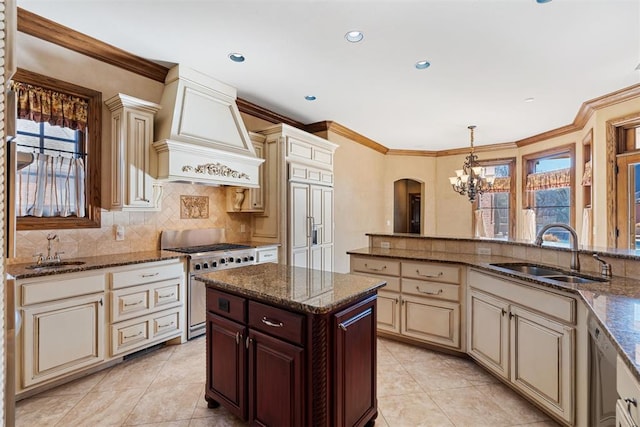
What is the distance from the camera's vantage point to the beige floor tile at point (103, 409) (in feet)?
6.51

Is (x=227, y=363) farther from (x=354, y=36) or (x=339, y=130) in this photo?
(x=339, y=130)

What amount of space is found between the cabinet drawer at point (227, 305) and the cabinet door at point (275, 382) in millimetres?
127

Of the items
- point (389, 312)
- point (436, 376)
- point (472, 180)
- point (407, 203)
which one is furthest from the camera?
point (407, 203)

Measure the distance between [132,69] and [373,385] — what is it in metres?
3.65

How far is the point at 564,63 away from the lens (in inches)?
127

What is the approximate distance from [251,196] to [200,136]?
1101mm

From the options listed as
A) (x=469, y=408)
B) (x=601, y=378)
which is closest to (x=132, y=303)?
(x=469, y=408)

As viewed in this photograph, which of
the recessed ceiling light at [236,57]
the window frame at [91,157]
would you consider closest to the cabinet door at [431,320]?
the recessed ceiling light at [236,57]

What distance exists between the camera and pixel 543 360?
6.54ft

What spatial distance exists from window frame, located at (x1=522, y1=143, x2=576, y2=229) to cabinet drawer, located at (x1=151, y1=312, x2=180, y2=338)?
6.48m

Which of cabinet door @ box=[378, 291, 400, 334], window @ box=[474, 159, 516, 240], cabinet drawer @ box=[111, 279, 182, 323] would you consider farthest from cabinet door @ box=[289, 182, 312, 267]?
window @ box=[474, 159, 516, 240]

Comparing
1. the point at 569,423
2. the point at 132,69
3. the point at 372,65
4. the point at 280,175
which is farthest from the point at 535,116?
the point at 132,69

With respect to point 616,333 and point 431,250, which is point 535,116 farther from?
point 616,333

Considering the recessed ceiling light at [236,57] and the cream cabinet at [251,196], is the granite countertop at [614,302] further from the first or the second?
the recessed ceiling light at [236,57]
